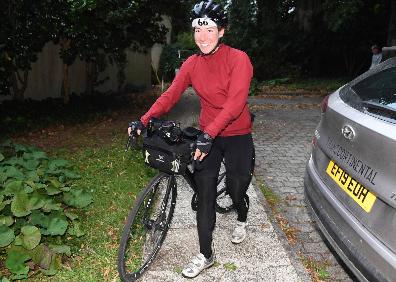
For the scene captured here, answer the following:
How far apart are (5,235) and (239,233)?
1993 mm

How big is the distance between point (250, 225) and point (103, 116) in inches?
250

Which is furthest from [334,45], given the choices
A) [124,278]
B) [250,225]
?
[124,278]

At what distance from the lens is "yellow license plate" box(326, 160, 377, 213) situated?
2.34m

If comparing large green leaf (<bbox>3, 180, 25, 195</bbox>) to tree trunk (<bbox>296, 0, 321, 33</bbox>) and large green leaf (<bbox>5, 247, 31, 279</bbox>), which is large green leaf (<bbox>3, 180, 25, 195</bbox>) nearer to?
large green leaf (<bbox>5, 247, 31, 279</bbox>)

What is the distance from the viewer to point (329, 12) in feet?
51.2

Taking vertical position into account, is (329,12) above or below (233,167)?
above

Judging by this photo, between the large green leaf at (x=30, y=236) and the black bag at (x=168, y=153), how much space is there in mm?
1267

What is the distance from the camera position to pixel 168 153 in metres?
2.75

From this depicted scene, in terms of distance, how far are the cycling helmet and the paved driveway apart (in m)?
2.17

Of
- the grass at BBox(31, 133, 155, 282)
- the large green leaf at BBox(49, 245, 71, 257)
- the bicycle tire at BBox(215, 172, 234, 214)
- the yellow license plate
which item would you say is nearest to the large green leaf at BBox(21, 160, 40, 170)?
the grass at BBox(31, 133, 155, 282)

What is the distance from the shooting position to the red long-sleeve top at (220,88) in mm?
2742

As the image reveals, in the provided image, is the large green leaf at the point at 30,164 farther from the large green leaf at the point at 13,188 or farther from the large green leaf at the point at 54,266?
the large green leaf at the point at 54,266

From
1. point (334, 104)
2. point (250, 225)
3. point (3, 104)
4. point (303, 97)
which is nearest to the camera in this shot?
point (334, 104)

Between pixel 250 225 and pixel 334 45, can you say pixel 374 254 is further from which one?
pixel 334 45
